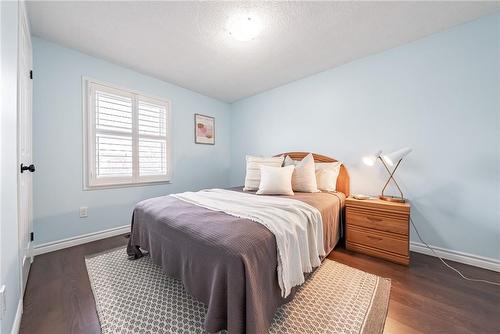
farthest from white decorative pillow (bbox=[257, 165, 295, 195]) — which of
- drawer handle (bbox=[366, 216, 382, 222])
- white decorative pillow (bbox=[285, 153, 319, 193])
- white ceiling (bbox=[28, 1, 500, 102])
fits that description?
white ceiling (bbox=[28, 1, 500, 102])

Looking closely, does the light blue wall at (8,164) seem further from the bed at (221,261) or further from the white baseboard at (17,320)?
the bed at (221,261)

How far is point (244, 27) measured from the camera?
1.88 m

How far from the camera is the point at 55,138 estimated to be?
7.13 feet

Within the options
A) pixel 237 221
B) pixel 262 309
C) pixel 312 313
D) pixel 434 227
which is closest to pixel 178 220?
pixel 237 221

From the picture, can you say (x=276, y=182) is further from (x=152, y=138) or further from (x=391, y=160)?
(x=152, y=138)

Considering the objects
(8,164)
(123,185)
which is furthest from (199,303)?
(123,185)

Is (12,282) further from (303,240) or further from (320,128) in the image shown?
(320,128)

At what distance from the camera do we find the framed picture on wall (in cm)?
361

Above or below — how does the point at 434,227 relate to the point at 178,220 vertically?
below

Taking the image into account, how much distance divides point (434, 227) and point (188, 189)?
3.51 meters

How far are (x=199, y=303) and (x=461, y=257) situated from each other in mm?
2558

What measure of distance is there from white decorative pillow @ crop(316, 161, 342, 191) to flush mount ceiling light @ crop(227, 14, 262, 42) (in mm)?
1864

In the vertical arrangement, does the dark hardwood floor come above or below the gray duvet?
below

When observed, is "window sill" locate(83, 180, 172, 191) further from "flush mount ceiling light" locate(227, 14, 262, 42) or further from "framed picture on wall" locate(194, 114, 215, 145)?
"flush mount ceiling light" locate(227, 14, 262, 42)
